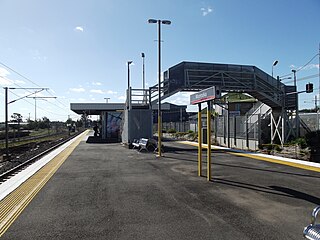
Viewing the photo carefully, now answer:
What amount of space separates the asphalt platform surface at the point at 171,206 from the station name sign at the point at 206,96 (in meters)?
2.60

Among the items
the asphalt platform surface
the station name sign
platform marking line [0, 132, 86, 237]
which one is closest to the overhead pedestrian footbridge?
the station name sign

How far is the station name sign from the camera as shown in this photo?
893 centimetres

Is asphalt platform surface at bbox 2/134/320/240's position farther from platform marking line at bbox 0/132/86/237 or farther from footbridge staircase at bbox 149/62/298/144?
footbridge staircase at bbox 149/62/298/144

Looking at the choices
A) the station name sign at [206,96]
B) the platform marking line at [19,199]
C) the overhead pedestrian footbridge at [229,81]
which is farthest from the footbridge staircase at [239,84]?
the platform marking line at [19,199]

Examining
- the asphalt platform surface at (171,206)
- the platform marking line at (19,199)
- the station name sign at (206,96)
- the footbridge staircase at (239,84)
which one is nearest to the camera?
the asphalt platform surface at (171,206)

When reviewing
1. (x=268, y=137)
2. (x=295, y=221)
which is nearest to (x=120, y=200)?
(x=295, y=221)

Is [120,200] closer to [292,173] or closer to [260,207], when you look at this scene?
[260,207]

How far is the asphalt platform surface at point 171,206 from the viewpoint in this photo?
16.6 feet

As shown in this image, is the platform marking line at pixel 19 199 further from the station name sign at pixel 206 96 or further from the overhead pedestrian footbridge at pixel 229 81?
the overhead pedestrian footbridge at pixel 229 81

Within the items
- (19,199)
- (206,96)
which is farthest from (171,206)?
(206,96)

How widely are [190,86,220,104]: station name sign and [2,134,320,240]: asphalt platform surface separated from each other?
2.60 m

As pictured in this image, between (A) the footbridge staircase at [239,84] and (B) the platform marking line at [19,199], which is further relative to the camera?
(A) the footbridge staircase at [239,84]

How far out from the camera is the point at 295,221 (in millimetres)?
5492

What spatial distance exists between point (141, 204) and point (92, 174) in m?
4.53
